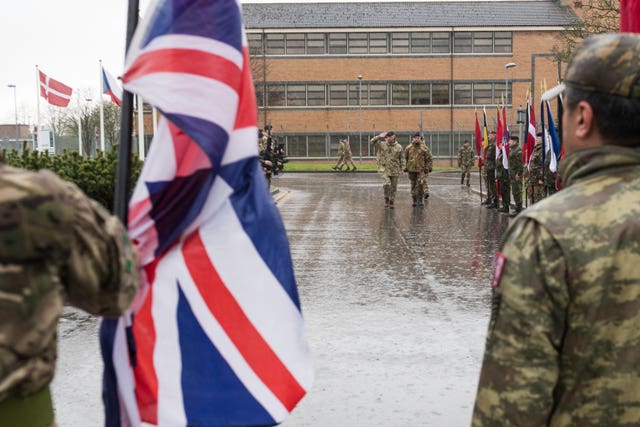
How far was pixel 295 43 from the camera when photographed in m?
58.3

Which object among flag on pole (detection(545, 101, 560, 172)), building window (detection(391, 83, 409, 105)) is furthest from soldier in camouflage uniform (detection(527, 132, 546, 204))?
building window (detection(391, 83, 409, 105))

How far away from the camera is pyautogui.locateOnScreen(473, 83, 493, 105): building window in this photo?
57688 mm

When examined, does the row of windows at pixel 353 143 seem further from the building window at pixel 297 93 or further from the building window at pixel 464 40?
the building window at pixel 464 40

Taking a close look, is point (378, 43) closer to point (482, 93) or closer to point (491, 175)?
point (482, 93)

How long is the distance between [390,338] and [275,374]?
11.6ft

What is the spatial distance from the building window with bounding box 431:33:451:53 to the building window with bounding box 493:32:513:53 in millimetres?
3176

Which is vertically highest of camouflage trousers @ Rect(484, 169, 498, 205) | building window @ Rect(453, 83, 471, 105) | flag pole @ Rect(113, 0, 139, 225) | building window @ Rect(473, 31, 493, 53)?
building window @ Rect(473, 31, 493, 53)

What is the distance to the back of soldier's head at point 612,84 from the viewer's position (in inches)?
84.1

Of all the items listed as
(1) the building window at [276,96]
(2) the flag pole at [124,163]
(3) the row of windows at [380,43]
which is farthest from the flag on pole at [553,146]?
(1) the building window at [276,96]

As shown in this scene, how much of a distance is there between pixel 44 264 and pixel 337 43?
5754cm

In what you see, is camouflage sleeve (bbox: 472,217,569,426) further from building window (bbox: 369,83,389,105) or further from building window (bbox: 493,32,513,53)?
building window (bbox: 493,32,513,53)

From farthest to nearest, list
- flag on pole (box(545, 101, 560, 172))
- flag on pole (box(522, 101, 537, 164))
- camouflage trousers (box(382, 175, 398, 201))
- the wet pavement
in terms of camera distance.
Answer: camouflage trousers (box(382, 175, 398, 201))
flag on pole (box(522, 101, 537, 164))
flag on pole (box(545, 101, 560, 172))
the wet pavement

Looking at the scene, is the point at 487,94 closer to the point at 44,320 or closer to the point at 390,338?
the point at 390,338

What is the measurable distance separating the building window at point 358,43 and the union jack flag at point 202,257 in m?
55.6
